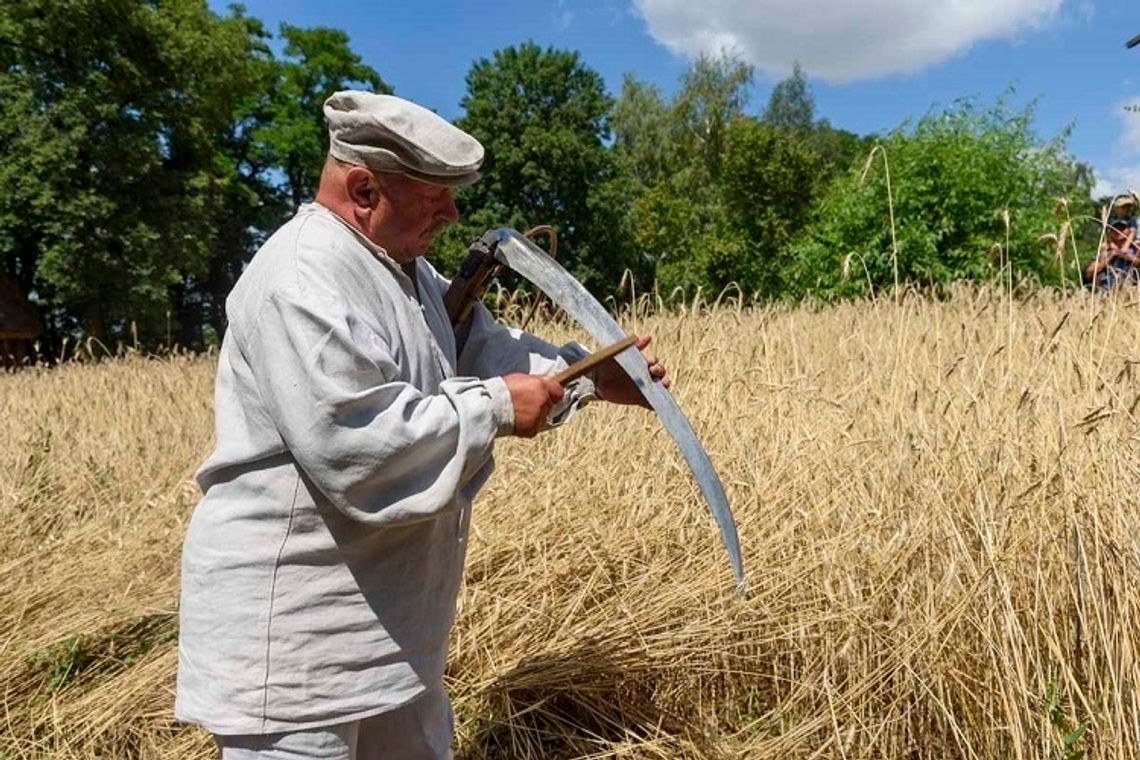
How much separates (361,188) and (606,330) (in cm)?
49

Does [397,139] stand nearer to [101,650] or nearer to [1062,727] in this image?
[1062,727]

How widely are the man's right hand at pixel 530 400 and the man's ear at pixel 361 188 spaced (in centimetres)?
37

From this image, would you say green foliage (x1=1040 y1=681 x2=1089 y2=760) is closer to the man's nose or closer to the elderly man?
the elderly man

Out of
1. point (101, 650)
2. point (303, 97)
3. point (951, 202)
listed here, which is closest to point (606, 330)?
point (101, 650)

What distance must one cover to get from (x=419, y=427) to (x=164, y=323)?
2182 centimetres

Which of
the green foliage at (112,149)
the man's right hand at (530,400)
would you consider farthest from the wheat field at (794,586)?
the green foliage at (112,149)

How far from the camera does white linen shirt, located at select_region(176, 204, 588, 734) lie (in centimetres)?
124

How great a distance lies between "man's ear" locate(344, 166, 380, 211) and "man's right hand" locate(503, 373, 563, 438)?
37cm

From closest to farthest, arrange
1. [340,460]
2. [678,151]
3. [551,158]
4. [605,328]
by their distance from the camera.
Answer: [340,460]
[605,328]
[551,158]
[678,151]

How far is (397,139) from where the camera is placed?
1331 millimetres

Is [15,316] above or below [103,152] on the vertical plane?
below

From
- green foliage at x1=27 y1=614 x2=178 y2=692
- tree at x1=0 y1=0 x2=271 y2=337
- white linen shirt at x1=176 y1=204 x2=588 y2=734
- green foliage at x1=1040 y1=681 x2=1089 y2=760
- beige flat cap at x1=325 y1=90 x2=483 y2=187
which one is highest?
tree at x1=0 y1=0 x2=271 y2=337

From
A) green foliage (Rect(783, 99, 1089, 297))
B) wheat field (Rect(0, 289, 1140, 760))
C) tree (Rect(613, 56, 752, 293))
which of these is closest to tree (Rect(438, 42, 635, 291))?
tree (Rect(613, 56, 752, 293))

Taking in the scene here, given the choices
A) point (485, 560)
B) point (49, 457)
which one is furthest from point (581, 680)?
point (49, 457)
